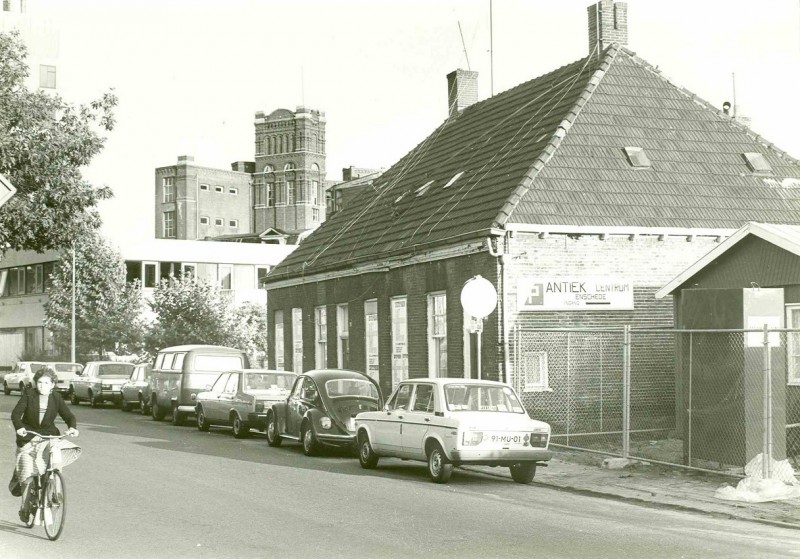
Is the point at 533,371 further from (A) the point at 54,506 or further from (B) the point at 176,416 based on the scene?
(A) the point at 54,506

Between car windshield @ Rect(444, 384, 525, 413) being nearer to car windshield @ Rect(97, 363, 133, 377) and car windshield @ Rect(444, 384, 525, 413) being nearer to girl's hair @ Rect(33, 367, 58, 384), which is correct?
girl's hair @ Rect(33, 367, 58, 384)

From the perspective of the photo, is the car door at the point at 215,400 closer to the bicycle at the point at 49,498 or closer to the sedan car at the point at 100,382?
the sedan car at the point at 100,382

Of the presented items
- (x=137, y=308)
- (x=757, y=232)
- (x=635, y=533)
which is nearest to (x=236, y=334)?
(x=137, y=308)

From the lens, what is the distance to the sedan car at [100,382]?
1499 inches

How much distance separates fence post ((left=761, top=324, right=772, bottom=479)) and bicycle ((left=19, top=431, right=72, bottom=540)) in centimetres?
841

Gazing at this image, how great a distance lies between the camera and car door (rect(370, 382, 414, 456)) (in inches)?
640

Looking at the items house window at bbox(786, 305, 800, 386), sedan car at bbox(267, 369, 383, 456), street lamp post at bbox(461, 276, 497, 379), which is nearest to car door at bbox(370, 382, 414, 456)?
sedan car at bbox(267, 369, 383, 456)

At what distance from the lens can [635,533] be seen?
35.5 feet

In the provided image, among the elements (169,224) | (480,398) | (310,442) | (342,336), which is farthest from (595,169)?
(169,224)

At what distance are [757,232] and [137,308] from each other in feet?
145

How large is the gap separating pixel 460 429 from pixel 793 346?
286 inches

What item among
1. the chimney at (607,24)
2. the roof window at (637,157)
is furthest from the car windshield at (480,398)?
the chimney at (607,24)

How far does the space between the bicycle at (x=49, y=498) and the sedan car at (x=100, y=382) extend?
28.0m

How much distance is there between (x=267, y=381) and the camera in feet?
78.9
